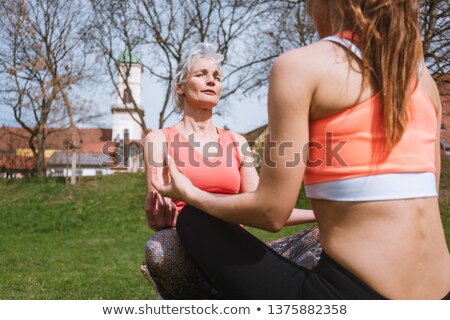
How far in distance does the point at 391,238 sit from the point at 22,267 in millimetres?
6866

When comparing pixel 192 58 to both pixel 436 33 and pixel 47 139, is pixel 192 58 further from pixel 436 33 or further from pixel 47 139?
pixel 47 139

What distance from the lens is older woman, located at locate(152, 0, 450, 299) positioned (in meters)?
1.33

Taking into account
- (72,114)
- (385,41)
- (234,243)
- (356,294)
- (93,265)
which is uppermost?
(72,114)

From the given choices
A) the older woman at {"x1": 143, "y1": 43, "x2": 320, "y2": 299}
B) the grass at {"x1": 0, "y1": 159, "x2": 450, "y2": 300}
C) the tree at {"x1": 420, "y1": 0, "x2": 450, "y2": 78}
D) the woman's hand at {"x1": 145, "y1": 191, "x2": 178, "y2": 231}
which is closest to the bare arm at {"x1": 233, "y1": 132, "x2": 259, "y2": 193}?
the older woman at {"x1": 143, "y1": 43, "x2": 320, "y2": 299}

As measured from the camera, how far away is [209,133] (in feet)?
8.64

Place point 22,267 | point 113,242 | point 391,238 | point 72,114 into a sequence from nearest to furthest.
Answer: point 391,238, point 22,267, point 113,242, point 72,114

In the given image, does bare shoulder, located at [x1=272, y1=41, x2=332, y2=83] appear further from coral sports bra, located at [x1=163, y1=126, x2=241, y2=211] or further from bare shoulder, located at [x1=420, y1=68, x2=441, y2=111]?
coral sports bra, located at [x1=163, y1=126, x2=241, y2=211]

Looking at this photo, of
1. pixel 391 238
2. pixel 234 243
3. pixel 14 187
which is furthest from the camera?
pixel 14 187

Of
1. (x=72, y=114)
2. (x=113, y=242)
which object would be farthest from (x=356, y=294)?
(x=72, y=114)

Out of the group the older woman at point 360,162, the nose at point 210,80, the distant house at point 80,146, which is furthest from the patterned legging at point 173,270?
the distant house at point 80,146

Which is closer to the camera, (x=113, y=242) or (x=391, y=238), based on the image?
(x=391, y=238)

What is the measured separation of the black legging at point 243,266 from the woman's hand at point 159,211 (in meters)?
0.36

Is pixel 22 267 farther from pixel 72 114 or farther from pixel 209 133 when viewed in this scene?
pixel 72 114

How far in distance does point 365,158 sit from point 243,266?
1.54 feet
